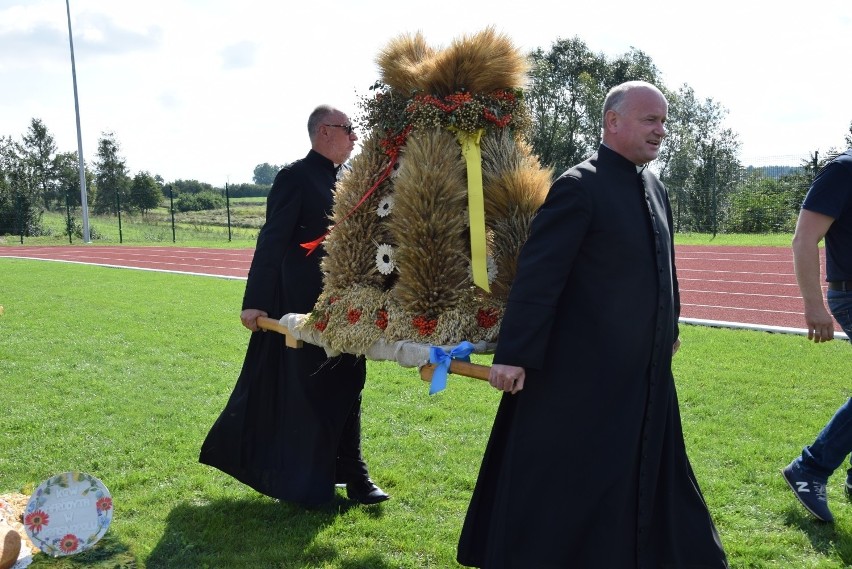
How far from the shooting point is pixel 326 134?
448 cm

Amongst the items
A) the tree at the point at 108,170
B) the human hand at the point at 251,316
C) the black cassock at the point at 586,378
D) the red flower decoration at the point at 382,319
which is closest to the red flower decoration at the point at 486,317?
the black cassock at the point at 586,378

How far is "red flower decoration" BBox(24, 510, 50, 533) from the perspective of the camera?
3682mm

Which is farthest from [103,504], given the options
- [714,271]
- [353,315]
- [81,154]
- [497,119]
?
[81,154]

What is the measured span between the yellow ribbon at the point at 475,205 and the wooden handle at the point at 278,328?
3.69ft

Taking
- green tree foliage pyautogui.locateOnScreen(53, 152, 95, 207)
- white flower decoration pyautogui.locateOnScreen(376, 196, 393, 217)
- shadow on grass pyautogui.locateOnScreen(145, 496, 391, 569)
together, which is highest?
green tree foliage pyautogui.locateOnScreen(53, 152, 95, 207)

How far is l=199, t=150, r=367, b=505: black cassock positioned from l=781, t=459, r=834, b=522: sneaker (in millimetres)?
2390

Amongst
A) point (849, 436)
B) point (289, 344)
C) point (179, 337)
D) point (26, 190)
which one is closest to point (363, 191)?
point (289, 344)

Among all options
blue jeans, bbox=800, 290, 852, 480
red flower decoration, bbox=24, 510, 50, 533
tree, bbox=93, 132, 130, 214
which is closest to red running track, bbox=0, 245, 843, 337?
blue jeans, bbox=800, 290, 852, 480

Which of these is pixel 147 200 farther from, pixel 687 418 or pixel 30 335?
pixel 687 418

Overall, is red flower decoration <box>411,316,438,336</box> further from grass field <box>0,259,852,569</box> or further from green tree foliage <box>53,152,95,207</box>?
green tree foliage <box>53,152,95,207</box>

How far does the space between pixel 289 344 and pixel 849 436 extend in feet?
9.52

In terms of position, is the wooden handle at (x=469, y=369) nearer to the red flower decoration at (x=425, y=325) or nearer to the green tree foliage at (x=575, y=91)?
the red flower decoration at (x=425, y=325)

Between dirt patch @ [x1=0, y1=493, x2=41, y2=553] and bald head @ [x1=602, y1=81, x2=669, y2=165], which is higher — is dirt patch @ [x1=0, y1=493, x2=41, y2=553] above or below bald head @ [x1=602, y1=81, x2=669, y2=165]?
below

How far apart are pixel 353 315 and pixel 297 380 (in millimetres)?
1226
